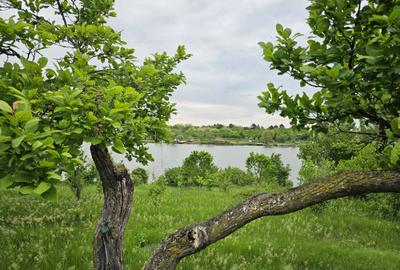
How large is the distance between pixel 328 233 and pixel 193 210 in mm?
5030

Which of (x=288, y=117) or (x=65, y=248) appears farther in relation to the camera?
(x=65, y=248)

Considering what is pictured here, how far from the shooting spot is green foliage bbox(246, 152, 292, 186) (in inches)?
1304

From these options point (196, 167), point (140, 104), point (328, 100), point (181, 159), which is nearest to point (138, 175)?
point (196, 167)

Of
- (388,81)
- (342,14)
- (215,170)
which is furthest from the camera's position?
(215,170)

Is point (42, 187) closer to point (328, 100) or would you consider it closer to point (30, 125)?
point (30, 125)

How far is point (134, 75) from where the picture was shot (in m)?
5.14

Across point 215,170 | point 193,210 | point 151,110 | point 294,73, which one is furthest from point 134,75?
point 215,170

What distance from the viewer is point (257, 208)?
4.21 m

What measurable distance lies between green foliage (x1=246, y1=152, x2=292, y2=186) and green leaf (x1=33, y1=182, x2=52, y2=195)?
104 ft

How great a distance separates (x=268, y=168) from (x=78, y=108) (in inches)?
1240

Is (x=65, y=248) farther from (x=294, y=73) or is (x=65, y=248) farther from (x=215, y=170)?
(x=215, y=170)

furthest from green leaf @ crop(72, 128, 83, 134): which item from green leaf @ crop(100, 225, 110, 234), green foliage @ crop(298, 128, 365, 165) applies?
green foliage @ crop(298, 128, 365, 165)

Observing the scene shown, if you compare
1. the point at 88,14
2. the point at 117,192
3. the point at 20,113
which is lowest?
the point at 117,192

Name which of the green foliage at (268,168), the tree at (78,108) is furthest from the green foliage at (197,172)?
the tree at (78,108)
